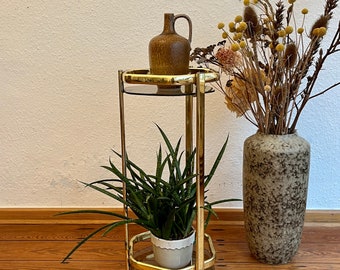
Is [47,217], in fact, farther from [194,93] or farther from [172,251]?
[194,93]

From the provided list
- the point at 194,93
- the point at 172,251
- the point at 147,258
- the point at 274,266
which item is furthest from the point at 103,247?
the point at 194,93

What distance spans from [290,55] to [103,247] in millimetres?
822

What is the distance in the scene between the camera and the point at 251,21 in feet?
3.24

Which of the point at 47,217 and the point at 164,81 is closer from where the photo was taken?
the point at 164,81

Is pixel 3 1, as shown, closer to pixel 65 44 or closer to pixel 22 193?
pixel 65 44

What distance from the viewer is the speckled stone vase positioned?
1.08 metres

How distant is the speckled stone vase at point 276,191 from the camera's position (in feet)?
3.53

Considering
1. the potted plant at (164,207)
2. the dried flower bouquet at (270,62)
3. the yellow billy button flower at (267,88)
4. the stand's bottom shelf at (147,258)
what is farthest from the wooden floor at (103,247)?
the yellow billy button flower at (267,88)

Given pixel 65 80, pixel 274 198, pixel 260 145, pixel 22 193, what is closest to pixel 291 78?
pixel 260 145

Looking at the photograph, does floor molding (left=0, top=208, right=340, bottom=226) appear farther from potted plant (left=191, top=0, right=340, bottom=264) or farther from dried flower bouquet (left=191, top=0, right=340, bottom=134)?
dried flower bouquet (left=191, top=0, right=340, bottom=134)

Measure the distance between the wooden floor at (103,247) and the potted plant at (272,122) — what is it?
91 millimetres

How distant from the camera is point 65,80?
1371 millimetres

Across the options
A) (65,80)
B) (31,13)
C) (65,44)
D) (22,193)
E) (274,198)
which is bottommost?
(22,193)

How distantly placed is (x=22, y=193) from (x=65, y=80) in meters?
0.46
